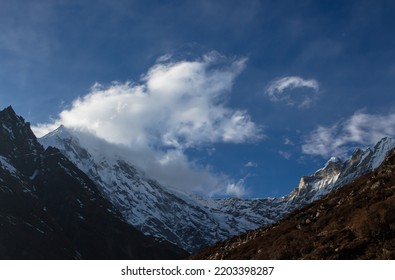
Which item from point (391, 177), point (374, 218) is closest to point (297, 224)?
point (391, 177)

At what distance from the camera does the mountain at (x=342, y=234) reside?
2489cm

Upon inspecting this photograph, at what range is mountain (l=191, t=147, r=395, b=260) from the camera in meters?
24.9

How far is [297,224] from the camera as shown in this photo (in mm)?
44906

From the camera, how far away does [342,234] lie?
29062mm
